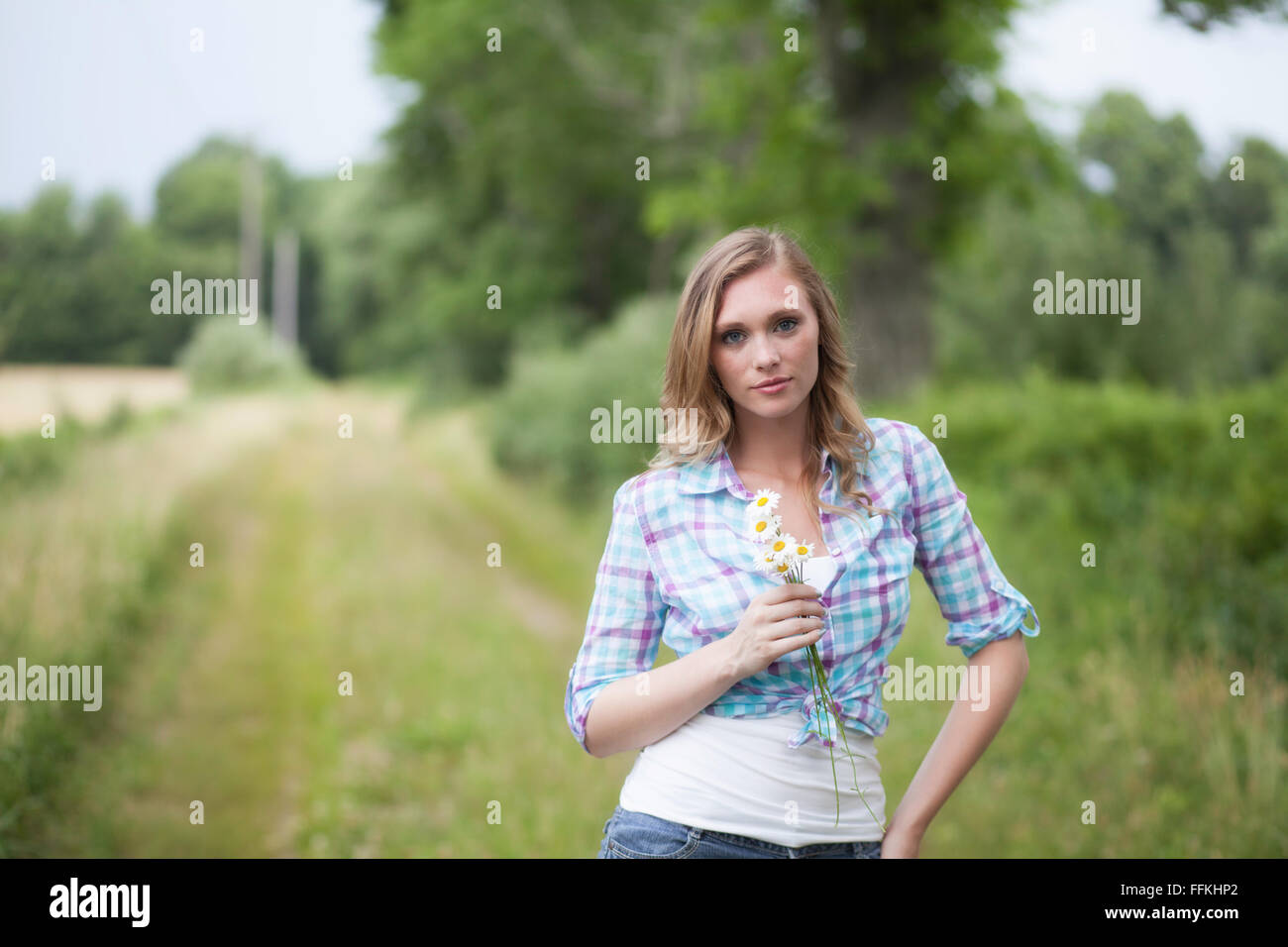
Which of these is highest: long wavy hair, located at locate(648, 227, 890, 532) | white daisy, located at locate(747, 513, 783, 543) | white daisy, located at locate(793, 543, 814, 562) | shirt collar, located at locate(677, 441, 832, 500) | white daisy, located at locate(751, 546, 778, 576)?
long wavy hair, located at locate(648, 227, 890, 532)

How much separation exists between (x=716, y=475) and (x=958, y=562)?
55cm

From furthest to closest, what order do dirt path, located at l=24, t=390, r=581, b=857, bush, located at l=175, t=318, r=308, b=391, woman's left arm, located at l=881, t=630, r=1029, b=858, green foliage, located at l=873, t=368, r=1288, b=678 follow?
bush, located at l=175, t=318, r=308, b=391 < green foliage, located at l=873, t=368, r=1288, b=678 < dirt path, located at l=24, t=390, r=581, b=857 < woman's left arm, located at l=881, t=630, r=1029, b=858

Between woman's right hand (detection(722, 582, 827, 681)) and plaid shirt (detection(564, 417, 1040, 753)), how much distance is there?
0.38 feet

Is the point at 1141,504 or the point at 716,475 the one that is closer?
the point at 716,475

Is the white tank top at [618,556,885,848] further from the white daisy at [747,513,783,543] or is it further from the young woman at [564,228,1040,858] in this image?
the white daisy at [747,513,783,543]

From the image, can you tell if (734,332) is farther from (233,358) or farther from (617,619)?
(233,358)

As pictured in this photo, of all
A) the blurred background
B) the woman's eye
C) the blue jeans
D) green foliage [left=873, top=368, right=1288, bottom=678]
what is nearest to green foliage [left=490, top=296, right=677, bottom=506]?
the blurred background

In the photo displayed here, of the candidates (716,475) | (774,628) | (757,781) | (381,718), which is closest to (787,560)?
(774,628)

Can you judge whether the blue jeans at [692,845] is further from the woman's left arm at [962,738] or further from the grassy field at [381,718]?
the grassy field at [381,718]

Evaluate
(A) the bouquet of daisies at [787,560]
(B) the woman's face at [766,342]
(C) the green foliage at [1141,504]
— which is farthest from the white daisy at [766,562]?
(C) the green foliage at [1141,504]

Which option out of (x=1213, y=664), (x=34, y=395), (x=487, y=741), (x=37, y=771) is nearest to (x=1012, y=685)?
(x=1213, y=664)

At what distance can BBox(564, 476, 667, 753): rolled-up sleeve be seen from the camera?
2.26 metres

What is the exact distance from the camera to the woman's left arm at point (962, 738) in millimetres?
2256

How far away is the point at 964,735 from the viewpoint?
7.54 feet
